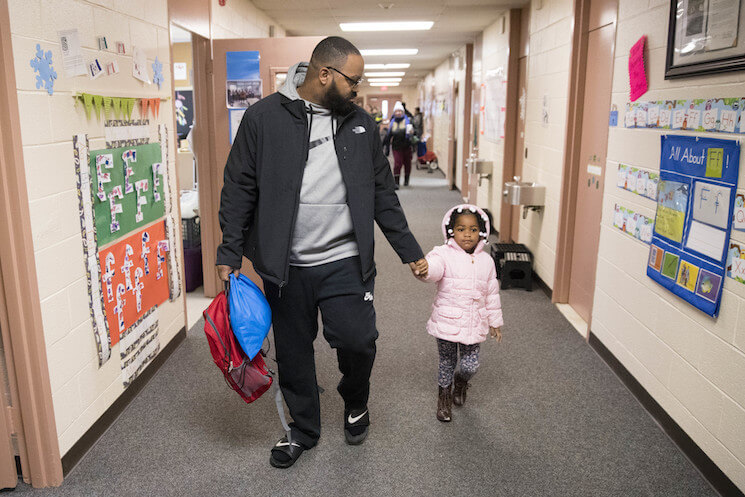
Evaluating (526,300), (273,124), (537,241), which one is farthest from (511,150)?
(273,124)

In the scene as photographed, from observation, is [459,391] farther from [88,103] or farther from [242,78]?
[242,78]

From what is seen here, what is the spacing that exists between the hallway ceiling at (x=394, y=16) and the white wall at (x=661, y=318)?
268 cm

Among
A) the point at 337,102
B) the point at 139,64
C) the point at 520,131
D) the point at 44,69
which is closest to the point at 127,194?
the point at 139,64

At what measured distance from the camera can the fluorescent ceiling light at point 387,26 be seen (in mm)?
6527

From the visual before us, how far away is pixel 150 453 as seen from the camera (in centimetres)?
229

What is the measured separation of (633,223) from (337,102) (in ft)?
5.31

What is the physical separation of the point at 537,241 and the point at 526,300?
2.36ft

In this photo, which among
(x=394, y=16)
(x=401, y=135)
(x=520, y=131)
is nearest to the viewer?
(x=520, y=131)

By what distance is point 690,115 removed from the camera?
91.3 inches

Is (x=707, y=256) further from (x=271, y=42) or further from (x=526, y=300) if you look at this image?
(x=271, y=42)

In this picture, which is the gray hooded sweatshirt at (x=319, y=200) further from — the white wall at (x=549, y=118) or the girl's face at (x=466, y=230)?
the white wall at (x=549, y=118)

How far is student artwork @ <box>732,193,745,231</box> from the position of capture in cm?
194

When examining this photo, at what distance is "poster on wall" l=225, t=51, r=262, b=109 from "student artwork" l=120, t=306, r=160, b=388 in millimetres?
1576

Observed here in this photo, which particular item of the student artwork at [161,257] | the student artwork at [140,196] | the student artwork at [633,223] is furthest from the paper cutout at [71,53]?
the student artwork at [633,223]
